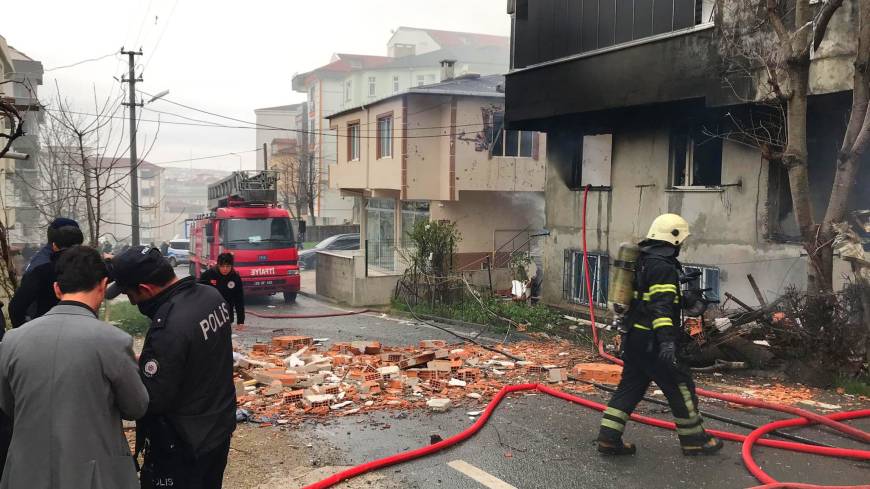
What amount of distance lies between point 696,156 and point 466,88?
41.3ft

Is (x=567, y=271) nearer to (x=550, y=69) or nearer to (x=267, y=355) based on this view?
(x=550, y=69)

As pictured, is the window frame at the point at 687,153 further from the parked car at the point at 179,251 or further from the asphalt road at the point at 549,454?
the parked car at the point at 179,251

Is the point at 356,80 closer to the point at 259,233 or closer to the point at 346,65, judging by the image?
the point at 346,65

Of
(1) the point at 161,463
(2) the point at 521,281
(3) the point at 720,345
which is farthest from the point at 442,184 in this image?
(1) the point at 161,463

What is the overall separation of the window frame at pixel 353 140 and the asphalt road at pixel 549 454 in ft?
68.7

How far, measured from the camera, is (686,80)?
1112 centimetres

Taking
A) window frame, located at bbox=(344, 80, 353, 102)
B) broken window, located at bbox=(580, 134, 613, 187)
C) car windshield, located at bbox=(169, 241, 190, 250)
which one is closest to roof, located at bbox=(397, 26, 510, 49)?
window frame, located at bbox=(344, 80, 353, 102)

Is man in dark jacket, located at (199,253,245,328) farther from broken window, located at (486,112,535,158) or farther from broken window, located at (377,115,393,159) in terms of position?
A: broken window, located at (486,112,535,158)

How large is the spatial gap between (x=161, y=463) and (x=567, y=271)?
13.4m

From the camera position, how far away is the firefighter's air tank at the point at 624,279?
5.55m

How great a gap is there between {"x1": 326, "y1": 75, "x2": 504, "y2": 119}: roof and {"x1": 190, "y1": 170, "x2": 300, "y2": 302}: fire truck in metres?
5.74

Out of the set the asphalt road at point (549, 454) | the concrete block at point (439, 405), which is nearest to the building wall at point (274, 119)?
the concrete block at point (439, 405)

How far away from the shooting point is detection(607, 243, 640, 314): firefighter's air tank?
18.2 feet

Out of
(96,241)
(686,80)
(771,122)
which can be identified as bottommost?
(96,241)
